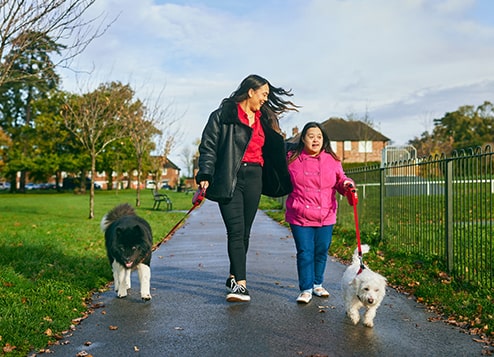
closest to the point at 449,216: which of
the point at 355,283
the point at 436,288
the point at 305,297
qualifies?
the point at 436,288

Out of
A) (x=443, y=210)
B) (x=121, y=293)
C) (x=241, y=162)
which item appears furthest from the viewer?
(x=443, y=210)

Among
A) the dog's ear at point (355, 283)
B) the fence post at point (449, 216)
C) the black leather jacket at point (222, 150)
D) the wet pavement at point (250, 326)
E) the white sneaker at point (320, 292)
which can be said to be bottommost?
the wet pavement at point (250, 326)

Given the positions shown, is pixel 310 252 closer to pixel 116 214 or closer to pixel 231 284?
pixel 231 284

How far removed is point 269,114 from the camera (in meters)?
6.27

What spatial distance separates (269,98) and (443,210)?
11.5 feet

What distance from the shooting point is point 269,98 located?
6.41 m

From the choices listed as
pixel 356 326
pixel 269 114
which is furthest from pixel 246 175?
pixel 356 326

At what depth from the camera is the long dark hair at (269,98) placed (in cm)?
602

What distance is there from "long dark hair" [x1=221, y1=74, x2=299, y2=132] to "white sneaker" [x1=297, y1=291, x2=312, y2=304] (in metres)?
1.83

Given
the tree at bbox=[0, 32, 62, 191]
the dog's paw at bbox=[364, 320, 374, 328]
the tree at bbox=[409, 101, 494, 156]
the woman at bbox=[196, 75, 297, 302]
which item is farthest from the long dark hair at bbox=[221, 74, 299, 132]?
the tree at bbox=[409, 101, 494, 156]

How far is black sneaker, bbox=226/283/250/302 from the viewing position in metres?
5.87

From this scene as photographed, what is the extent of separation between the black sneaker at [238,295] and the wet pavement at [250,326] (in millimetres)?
92

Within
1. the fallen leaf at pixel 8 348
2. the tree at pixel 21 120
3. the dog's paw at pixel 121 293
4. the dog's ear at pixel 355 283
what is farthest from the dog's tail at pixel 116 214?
the tree at pixel 21 120

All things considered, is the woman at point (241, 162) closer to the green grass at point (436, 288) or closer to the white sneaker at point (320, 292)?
the white sneaker at point (320, 292)
